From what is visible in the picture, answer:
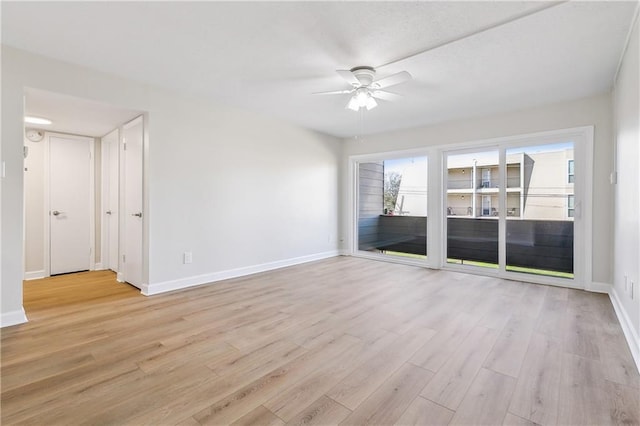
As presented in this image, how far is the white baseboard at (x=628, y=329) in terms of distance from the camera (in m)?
2.02

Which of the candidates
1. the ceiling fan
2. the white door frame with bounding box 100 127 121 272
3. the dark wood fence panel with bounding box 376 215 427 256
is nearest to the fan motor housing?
the ceiling fan

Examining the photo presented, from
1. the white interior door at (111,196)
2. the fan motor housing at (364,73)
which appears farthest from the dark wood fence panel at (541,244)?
the white interior door at (111,196)

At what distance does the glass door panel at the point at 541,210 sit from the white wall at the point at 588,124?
0.86ft

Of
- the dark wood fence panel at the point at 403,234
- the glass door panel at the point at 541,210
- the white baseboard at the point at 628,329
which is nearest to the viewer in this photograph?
the white baseboard at the point at 628,329

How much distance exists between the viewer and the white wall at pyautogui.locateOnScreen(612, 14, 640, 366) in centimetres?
214

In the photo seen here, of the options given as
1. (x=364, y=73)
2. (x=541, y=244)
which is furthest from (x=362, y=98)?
(x=541, y=244)

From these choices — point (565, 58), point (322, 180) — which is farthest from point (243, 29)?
point (322, 180)

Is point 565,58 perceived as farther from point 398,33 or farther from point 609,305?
point 609,305

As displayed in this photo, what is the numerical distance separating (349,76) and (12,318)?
377cm

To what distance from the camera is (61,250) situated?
455 cm

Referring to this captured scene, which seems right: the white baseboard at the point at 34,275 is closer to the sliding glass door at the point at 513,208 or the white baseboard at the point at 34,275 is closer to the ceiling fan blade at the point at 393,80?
the ceiling fan blade at the point at 393,80

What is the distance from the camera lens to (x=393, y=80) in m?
2.92

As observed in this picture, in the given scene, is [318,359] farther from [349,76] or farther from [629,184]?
[629,184]

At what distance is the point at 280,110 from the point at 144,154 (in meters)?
1.91
